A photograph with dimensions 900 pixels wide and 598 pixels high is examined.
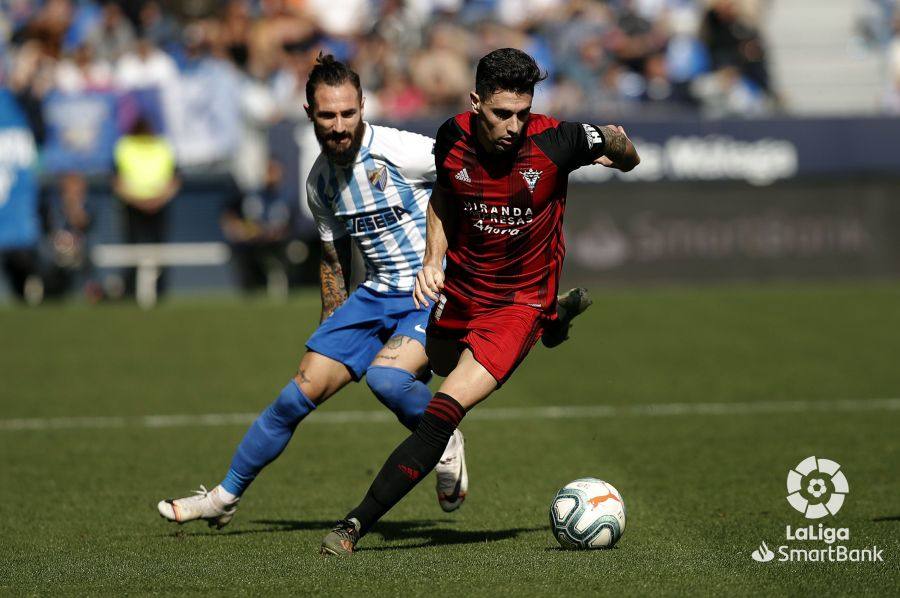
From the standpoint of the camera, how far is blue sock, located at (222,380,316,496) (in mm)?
6664

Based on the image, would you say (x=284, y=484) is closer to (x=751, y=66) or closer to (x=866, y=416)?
(x=866, y=416)

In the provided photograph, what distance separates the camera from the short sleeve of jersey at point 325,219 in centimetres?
694

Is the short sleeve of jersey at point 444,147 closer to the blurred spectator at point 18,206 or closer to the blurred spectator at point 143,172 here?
the blurred spectator at point 143,172

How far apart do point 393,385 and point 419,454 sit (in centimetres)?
65

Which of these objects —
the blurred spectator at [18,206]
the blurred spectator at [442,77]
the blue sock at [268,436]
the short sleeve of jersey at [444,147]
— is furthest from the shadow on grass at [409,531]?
the blurred spectator at [442,77]

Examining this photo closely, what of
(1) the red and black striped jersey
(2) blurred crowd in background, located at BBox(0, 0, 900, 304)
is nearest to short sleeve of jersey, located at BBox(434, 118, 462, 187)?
(1) the red and black striped jersey

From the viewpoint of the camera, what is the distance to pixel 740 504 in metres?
7.18

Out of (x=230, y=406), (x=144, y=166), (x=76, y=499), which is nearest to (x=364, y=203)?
(x=76, y=499)

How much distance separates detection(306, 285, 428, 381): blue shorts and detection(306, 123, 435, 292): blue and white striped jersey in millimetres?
80

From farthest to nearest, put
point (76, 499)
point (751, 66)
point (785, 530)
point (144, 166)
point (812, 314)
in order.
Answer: point (751, 66), point (144, 166), point (812, 314), point (76, 499), point (785, 530)

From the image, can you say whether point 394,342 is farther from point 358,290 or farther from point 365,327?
point 358,290

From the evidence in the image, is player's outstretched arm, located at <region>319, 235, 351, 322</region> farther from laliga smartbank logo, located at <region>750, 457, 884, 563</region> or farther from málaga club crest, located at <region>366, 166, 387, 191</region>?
laliga smartbank logo, located at <region>750, 457, 884, 563</region>

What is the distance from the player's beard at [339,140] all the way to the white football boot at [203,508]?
1.61 metres

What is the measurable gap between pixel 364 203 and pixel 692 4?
17765mm
